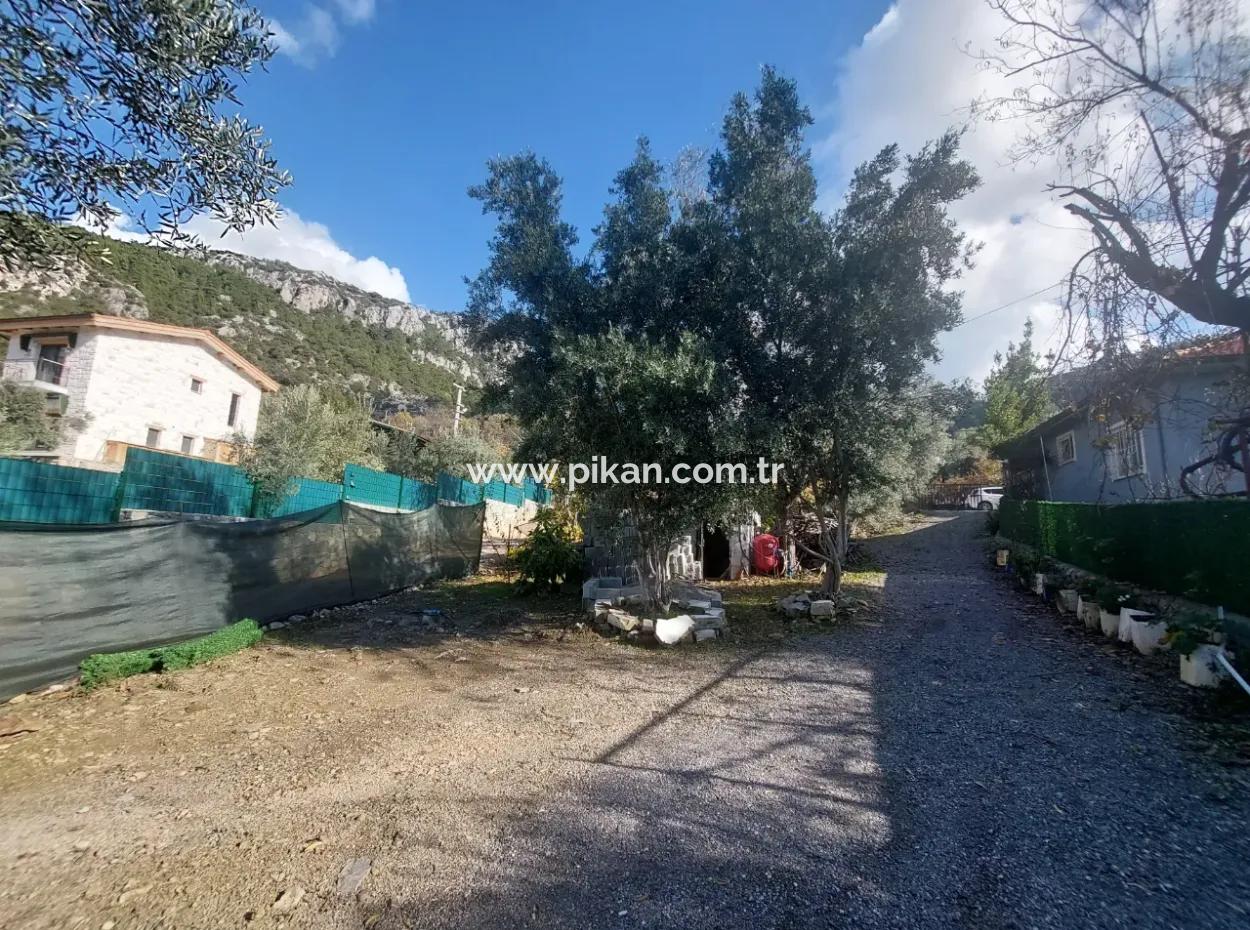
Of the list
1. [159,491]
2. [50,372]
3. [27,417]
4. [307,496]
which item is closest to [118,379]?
[50,372]

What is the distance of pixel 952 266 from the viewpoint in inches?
302

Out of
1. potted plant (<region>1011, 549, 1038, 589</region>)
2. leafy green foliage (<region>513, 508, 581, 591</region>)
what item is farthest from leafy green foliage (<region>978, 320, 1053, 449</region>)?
leafy green foliage (<region>513, 508, 581, 591</region>)

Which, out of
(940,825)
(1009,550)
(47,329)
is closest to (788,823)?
(940,825)

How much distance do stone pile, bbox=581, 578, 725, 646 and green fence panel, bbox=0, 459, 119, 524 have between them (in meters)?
8.10

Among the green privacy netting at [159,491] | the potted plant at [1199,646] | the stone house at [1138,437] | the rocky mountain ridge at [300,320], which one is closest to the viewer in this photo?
the stone house at [1138,437]

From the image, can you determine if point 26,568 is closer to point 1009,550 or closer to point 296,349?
point 1009,550

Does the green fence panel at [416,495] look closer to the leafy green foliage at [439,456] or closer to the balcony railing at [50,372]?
the leafy green foliage at [439,456]

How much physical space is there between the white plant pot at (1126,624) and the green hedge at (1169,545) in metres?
0.59

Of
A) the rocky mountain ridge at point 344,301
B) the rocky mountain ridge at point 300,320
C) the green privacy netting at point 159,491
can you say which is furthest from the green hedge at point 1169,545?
the rocky mountain ridge at point 344,301

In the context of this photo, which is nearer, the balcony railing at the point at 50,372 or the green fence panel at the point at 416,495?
the green fence panel at the point at 416,495

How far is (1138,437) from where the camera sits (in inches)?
447

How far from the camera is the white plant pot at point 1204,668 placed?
465 cm

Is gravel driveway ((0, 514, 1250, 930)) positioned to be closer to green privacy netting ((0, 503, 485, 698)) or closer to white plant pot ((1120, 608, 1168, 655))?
white plant pot ((1120, 608, 1168, 655))

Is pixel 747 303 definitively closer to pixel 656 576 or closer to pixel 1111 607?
pixel 656 576
